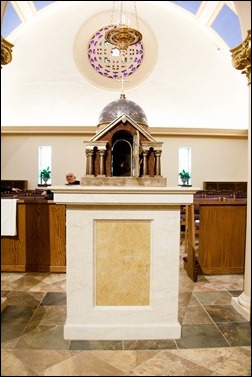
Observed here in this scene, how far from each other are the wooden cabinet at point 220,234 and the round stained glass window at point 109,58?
28.2ft

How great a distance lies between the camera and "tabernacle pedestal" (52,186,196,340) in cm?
236

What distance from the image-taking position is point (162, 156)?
11828 mm

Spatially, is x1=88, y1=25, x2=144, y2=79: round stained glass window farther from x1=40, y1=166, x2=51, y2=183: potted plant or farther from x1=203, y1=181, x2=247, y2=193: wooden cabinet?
x1=203, y1=181, x2=247, y2=193: wooden cabinet

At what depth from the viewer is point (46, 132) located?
36.6 ft

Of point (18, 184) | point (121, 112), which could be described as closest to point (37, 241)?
point (121, 112)

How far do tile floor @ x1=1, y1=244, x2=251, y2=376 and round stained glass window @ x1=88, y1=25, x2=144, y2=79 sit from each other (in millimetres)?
9974

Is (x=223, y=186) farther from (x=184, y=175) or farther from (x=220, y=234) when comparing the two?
(x=220, y=234)

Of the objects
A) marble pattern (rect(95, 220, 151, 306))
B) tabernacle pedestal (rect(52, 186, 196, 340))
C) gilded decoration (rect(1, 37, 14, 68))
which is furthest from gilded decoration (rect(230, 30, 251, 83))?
gilded decoration (rect(1, 37, 14, 68))

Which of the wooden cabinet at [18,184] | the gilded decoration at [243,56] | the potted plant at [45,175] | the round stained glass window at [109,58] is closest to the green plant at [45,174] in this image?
the potted plant at [45,175]

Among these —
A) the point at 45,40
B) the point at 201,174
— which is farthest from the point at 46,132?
the point at 201,174

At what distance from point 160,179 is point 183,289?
1.49 meters

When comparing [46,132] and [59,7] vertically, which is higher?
[59,7]

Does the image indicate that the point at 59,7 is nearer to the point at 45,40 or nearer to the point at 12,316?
the point at 45,40

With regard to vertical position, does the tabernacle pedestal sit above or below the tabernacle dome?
below
